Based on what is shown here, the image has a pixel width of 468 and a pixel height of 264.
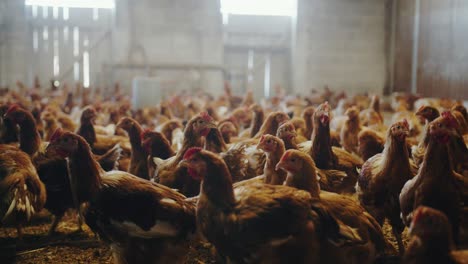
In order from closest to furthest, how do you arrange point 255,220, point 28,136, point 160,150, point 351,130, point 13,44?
1. point 255,220
2. point 160,150
3. point 28,136
4. point 351,130
5. point 13,44

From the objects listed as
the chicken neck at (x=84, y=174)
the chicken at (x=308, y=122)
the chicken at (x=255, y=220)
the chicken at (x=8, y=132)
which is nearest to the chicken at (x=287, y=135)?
the chicken at (x=255, y=220)

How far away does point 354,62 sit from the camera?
682 inches

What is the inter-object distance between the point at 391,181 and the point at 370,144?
152cm

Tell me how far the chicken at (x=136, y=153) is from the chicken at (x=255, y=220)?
2.03 meters

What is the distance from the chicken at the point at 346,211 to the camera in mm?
2682

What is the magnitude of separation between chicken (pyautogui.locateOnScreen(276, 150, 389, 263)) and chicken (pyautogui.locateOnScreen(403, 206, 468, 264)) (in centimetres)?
58

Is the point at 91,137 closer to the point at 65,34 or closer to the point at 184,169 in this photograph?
the point at 184,169

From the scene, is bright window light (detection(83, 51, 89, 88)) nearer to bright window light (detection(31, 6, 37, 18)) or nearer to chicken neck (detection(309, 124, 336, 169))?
bright window light (detection(31, 6, 37, 18))

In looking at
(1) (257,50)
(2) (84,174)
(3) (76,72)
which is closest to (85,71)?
(3) (76,72)

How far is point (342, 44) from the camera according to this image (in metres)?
17.2

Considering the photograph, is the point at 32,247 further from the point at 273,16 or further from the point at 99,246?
the point at 273,16

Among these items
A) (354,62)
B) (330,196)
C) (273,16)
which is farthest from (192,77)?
(330,196)

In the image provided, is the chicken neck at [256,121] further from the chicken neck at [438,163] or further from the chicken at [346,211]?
the chicken neck at [438,163]

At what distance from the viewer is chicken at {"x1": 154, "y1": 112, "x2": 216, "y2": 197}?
3.90 meters
